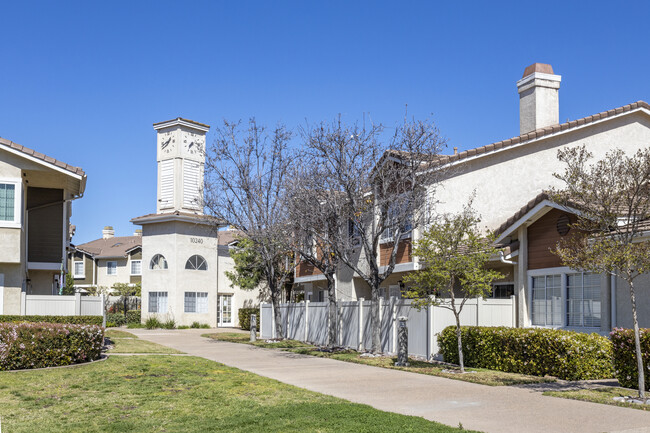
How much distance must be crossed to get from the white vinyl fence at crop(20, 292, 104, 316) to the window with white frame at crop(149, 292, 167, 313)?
659 inches

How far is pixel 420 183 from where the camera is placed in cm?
2100

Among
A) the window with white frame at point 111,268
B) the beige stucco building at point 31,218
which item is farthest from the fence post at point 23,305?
the window with white frame at point 111,268

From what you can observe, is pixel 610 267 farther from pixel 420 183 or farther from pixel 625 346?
pixel 420 183

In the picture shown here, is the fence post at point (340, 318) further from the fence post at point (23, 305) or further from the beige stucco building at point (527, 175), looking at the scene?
the fence post at point (23, 305)

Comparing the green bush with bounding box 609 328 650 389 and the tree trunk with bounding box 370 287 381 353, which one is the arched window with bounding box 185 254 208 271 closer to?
the tree trunk with bounding box 370 287 381 353

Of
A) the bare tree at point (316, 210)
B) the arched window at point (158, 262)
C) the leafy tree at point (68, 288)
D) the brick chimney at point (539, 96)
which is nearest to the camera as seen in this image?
the bare tree at point (316, 210)

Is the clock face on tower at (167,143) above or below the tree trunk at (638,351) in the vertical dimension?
above

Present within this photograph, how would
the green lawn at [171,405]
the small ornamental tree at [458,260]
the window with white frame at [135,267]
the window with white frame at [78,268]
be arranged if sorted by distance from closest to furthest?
the green lawn at [171,405], the small ornamental tree at [458,260], the window with white frame at [135,267], the window with white frame at [78,268]

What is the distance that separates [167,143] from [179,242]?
246 inches

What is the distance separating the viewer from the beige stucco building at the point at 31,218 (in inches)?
914

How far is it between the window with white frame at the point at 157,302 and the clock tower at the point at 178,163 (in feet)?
16.6

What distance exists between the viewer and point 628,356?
1280cm

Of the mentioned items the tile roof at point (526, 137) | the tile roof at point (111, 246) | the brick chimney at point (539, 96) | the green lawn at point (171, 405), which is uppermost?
the brick chimney at point (539, 96)

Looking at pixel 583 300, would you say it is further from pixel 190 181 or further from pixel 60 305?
pixel 190 181
